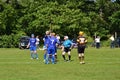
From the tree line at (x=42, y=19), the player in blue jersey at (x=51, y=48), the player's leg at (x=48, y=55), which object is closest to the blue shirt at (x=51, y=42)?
the player in blue jersey at (x=51, y=48)

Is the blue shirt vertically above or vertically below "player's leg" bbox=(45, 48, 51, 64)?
above

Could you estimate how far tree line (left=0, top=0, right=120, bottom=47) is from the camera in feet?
234

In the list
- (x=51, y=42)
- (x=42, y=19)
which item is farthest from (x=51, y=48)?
(x=42, y=19)

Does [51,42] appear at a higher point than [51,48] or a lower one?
higher

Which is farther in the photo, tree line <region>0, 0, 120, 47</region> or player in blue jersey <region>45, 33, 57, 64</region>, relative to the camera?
tree line <region>0, 0, 120, 47</region>

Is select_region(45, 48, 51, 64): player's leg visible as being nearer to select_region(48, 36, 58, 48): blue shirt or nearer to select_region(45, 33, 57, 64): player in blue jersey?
select_region(45, 33, 57, 64): player in blue jersey

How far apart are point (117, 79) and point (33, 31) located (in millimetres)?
55610

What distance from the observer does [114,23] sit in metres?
77.8

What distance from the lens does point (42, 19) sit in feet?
233

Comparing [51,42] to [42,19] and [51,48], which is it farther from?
[42,19]

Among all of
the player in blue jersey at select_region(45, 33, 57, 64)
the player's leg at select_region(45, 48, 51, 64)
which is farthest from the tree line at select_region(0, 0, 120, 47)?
the player in blue jersey at select_region(45, 33, 57, 64)

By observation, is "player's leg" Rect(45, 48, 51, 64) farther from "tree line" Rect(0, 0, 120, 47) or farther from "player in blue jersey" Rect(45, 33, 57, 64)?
"tree line" Rect(0, 0, 120, 47)

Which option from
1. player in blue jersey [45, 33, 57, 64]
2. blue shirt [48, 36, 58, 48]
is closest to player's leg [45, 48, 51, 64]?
player in blue jersey [45, 33, 57, 64]

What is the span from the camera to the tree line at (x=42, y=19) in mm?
71188
